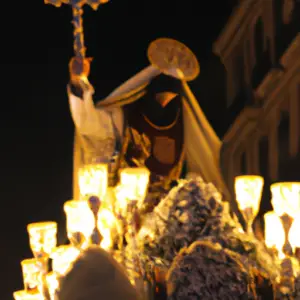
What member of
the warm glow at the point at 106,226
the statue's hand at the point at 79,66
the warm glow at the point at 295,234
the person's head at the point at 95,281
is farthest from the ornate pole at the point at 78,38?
the person's head at the point at 95,281

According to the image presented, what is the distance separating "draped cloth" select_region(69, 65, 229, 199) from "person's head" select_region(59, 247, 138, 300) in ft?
6.28

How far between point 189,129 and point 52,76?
1247 mm

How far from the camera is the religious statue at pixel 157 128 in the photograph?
3.68 m

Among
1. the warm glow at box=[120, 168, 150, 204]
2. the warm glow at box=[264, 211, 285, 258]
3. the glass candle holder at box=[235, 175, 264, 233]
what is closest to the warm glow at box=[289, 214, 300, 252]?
the warm glow at box=[264, 211, 285, 258]

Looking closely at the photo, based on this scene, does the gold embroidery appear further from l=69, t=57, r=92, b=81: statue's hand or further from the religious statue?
l=69, t=57, r=92, b=81: statue's hand

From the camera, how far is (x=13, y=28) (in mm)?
4102

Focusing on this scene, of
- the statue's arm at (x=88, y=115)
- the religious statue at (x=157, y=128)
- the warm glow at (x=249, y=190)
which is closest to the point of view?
the warm glow at (x=249, y=190)

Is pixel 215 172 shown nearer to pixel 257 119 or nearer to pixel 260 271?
pixel 257 119

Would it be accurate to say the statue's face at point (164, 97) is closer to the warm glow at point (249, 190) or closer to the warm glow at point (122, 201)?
the warm glow at point (122, 201)

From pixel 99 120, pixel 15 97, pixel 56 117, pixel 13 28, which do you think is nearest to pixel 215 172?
pixel 99 120

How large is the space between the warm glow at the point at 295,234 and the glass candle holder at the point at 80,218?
1.07m

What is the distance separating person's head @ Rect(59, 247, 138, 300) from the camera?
5.85 feet

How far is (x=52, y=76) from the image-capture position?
4.25 meters

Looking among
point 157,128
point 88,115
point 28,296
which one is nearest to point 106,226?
point 28,296
